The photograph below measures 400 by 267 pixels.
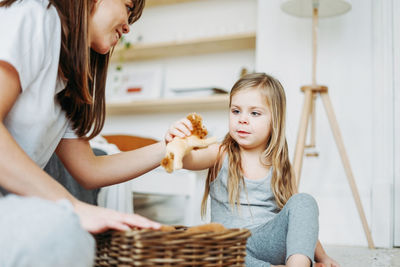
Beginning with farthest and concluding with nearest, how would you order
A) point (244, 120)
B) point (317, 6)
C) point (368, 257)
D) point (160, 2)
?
point (160, 2) < point (317, 6) < point (368, 257) < point (244, 120)

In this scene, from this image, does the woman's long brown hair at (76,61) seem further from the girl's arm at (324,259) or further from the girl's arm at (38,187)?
the girl's arm at (324,259)

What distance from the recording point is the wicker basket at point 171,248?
2.45ft

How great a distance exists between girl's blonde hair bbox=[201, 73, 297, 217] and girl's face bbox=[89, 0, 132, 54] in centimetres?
52

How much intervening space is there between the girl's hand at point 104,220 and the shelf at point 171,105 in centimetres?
204

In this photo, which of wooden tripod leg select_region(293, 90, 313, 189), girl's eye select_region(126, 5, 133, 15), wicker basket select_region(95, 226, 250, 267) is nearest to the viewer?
wicker basket select_region(95, 226, 250, 267)

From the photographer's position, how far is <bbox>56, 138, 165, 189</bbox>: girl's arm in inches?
48.8

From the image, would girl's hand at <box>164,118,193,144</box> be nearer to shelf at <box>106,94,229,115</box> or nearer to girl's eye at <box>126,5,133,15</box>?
girl's eye at <box>126,5,133,15</box>

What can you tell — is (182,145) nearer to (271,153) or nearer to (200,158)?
(200,158)

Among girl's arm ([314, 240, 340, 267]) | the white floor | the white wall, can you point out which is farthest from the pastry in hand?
the white wall

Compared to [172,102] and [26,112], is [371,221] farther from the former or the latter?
[26,112]

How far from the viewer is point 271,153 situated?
149 cm

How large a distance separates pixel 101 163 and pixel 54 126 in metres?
0.21

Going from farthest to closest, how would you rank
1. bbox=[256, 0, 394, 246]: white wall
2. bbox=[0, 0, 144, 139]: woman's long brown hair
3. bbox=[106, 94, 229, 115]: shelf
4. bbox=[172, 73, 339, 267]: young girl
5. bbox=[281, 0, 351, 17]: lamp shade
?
bbox=[106, 94, 229, 115]: shelf, bbox=[256, 0, 394, 246]: white wall, bbox=[281, 0, 351, 17]: lamp shade, bbox=[172, 73, 339, 267]: young girl, bbox=[0, 0, 144, 139]: woman's long brown hair

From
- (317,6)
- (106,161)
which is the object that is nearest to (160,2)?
(317,6)
